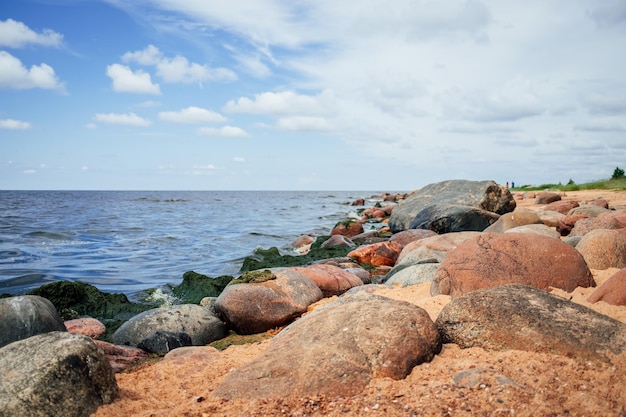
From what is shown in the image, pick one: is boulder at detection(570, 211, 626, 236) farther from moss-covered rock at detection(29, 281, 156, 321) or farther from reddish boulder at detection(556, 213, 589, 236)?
moss-covered rock at detection(29, 281, 156, 321)

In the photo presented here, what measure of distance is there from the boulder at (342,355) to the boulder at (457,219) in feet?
32.4

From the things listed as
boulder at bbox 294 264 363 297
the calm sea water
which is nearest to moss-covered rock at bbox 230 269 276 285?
boulder at bbox 294 264 363 297

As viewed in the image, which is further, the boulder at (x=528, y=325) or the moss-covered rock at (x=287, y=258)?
the moss-covered rock at (x=287, y=258)

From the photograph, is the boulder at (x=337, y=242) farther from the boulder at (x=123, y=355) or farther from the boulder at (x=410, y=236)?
the boulder at (x=123, y=355)

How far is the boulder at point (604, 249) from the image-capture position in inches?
237

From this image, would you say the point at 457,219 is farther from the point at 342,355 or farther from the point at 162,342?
the point at 342,355

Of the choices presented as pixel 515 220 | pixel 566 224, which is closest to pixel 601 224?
pixel 566 224

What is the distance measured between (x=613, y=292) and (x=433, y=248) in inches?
185

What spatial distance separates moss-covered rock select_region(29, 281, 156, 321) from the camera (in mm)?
8125

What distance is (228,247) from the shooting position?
53.3 ft

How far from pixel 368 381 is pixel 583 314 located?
1916 mm

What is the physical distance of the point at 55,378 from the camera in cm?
327

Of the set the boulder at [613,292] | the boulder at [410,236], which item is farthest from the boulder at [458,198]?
the boulder at [613,292]

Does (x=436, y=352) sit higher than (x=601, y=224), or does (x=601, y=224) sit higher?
(x=601, y=224)
